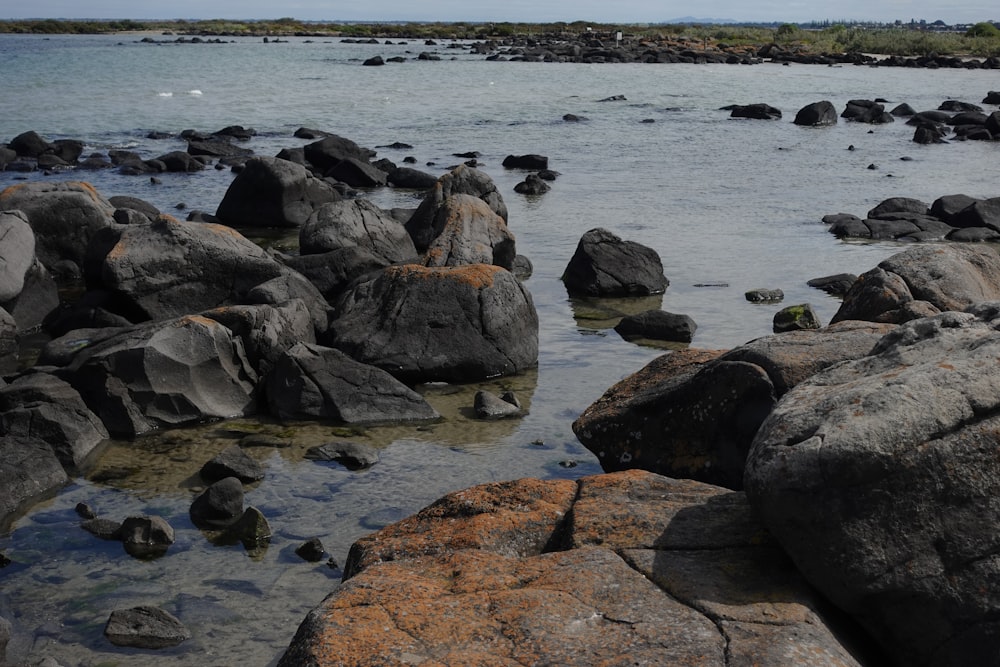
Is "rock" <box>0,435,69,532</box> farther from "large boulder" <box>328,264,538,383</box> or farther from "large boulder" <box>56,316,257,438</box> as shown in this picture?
"large boulder" <box>328,264,538,383</box>

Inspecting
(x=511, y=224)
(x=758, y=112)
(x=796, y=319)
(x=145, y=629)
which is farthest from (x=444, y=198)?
(x=758, y=112)

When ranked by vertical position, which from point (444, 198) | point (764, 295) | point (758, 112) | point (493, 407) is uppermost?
point (444, 198)

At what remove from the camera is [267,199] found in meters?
21.8

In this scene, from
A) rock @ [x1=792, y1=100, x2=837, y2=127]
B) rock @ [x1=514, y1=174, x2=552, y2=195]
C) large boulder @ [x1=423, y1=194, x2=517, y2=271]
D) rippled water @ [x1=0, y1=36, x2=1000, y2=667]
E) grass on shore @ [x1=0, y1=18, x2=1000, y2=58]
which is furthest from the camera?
grass on shore @ [x1=0, y1=18, x2=1000, y2=58]

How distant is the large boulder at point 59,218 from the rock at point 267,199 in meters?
4.94

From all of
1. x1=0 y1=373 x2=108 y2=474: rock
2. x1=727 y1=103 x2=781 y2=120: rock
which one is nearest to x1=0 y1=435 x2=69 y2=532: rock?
x1=0 y1=373 x2=108 y2=474: rock

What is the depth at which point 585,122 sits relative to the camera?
44250 millimetres

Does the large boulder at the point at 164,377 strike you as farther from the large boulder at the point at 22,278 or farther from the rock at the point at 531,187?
the rock at the point at 531,187

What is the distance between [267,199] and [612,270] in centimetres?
881

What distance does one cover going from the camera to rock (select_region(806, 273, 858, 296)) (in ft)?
54.2

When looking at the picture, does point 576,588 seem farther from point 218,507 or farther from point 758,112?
point 758,112

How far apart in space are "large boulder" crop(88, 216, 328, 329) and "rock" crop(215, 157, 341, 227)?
759 centimetres

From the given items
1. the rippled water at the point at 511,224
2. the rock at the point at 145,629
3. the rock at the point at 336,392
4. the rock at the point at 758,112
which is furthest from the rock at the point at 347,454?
the rock at the point at 758,112

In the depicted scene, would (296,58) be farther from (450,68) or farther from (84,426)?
(84,426)
